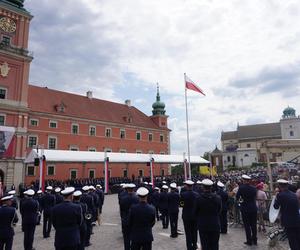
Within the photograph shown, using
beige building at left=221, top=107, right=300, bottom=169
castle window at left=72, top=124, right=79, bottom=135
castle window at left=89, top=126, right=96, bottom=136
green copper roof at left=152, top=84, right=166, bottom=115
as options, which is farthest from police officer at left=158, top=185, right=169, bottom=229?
beige building at left=221, top=107, right=300, bottom=169

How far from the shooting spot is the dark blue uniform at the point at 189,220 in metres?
8.38

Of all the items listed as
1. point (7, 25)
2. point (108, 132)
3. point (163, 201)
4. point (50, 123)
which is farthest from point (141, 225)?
point (108, 132)

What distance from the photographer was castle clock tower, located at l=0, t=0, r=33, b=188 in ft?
106

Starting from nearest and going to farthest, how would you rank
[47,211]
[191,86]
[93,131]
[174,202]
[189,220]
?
[189,220] < [174,202] < [47,211] < [191,86] < [93,131]

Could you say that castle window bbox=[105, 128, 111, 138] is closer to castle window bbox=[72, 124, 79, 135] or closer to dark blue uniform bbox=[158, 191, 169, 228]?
castle window bbox=[72, 124, 79, 135]

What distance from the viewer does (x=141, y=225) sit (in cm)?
603

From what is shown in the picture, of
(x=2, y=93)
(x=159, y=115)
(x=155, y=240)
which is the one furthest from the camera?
(x=159, y=115)

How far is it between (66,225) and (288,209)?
17.0ft

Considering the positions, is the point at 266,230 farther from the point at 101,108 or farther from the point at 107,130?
the point at 101,108

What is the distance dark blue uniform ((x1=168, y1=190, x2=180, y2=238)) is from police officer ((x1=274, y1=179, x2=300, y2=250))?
4.49 m

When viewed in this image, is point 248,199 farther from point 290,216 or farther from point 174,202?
point 174,202

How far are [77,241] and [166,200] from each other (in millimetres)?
6294

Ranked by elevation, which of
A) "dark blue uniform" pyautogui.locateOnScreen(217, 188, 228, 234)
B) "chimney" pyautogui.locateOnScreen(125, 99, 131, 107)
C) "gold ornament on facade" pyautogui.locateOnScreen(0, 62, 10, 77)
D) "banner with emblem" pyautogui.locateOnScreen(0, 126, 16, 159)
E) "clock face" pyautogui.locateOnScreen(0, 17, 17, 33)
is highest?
"clock face" pyautogui.locateOnScreen(0, 17, 17, 33)

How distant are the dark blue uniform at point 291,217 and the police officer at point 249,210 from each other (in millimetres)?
2138
